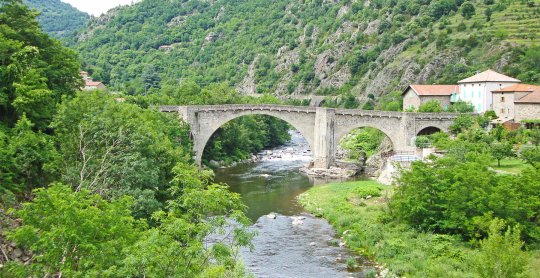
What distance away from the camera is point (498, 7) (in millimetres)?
88688

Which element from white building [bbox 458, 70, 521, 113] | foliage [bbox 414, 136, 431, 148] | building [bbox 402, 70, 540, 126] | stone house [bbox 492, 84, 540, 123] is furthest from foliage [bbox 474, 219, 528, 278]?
white building [bbox 458, 70, 521, 113]

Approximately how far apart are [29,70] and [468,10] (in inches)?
3181

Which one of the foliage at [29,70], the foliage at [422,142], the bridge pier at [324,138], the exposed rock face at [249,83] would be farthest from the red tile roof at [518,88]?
the exposed rock face at [249,83]

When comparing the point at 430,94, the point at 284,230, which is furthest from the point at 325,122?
the point at 284,230

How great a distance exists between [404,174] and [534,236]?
7942mm

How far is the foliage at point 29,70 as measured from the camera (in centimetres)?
2523

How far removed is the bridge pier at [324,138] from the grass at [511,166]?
18.4 metres

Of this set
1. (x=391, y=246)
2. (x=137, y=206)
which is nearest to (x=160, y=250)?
(x=137, y=206)

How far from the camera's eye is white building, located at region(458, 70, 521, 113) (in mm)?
54094

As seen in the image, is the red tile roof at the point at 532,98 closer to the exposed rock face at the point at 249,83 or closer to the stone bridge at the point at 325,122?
the stone bridge at the point at 325,122

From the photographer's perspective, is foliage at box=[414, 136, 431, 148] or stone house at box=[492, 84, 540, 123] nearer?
stone house at box=[492, 84, 540, 123]

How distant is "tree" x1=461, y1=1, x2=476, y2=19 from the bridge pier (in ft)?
155

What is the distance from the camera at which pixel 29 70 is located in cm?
2578

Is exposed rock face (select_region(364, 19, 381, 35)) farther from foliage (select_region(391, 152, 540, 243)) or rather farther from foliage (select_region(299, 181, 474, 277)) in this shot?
foliage (select_region(391, 152, 540, 243))
